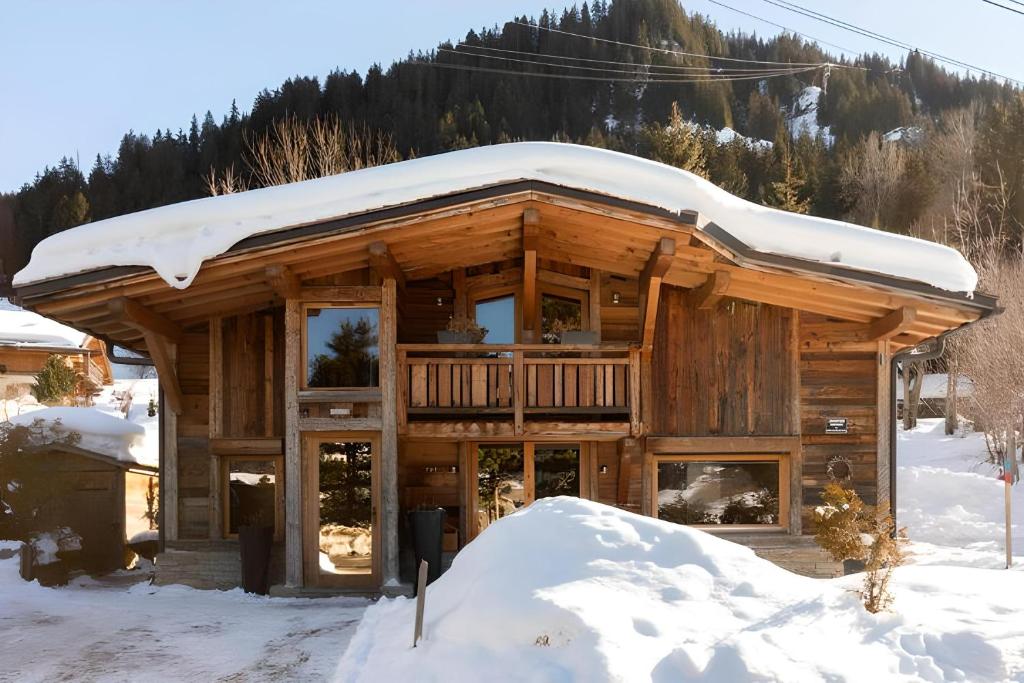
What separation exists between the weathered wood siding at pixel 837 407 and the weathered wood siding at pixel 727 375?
26cm

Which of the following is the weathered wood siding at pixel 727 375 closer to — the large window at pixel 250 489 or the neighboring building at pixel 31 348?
the large window at pixel 250 489

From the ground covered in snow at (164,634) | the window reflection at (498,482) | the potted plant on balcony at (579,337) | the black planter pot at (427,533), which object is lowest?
the ground covered in snow at (164,634)

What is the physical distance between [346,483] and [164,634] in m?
3.02

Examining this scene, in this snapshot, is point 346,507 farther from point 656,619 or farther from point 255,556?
point 656,619

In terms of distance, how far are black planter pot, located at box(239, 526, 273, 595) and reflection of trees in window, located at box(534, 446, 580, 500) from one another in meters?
3.69

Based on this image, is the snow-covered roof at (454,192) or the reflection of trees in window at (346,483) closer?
the snow-covered roof at (454,192)

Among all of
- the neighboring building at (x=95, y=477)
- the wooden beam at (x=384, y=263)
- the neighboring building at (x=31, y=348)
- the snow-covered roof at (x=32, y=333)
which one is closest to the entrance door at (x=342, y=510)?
the wooden beam at (x=384, y=263)

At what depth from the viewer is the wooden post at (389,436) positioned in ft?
34.9

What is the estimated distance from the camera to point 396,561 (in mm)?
10711

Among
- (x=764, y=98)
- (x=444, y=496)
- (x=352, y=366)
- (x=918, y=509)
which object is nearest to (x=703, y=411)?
(x=444, y=496)

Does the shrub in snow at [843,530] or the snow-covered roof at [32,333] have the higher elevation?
the snow-covered roof at [32,333]

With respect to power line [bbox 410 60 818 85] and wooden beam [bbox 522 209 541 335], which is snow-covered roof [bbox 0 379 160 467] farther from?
power line [bbox 410 60 818 85]

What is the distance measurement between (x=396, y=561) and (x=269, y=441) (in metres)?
2.44

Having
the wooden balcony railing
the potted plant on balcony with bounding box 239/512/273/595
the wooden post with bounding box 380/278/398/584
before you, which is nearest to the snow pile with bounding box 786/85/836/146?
the wooden balcony railing
